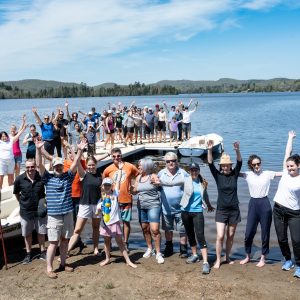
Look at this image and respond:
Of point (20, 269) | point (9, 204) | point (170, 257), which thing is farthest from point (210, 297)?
point (9, 204)

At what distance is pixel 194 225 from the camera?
7066mm

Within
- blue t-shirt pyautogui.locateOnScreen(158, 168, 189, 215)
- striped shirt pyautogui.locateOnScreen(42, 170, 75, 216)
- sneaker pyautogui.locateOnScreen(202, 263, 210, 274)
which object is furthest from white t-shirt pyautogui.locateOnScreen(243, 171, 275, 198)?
striped shirt pyautogui.locateOnScreen(42, 170, 75, 216)

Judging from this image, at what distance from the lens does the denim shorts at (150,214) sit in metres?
7.23

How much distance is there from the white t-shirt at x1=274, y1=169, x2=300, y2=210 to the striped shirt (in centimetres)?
341

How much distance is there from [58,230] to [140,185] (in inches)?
61.5

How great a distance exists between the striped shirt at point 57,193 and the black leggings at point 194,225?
77.4 inches

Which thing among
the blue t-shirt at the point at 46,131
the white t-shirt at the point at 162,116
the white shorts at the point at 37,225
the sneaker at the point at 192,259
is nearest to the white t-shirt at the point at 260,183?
the sneaker at the point at 192,259

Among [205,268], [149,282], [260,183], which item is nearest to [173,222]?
[205,268]

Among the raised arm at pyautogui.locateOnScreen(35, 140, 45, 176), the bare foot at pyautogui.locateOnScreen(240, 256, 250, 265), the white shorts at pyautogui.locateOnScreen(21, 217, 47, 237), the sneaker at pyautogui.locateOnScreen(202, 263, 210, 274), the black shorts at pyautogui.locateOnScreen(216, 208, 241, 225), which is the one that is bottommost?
the bare foot at pyautogui.locateOnScreen(240, 256, 250, 265)

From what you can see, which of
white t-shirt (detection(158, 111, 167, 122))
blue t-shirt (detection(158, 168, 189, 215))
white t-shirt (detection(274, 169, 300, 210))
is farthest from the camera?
white t-shirt (detection(158, 111, 167, 122))

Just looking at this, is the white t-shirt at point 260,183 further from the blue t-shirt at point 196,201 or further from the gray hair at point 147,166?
the gray hair at point 147,166

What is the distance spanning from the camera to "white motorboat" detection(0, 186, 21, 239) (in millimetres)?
8068

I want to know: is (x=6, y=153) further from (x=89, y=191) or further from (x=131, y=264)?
(x=131, y=264)

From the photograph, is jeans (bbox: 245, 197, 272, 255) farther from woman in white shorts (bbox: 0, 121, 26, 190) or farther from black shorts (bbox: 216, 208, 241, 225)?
woman in white shorts (bbox: 0, 121, 26, 190)
